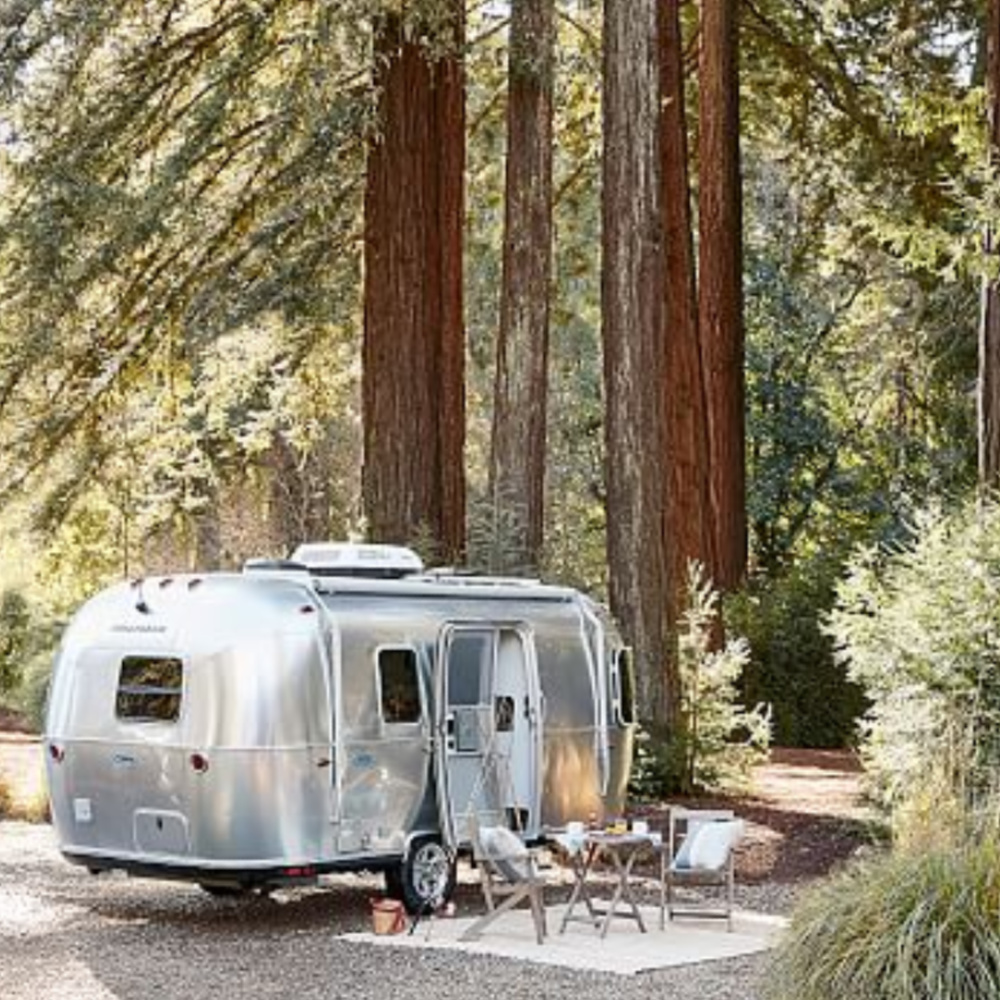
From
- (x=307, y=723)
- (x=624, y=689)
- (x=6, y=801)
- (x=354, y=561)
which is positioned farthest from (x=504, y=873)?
(x=6, y=801)

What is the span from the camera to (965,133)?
1770 centimetres

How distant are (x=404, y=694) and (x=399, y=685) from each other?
72mm

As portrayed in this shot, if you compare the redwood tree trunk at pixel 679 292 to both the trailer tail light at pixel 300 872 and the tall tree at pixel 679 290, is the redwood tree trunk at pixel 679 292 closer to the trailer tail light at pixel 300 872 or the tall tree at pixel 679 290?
the tall tree at pixel 679 290

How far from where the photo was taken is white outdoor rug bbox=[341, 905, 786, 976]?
1065cm

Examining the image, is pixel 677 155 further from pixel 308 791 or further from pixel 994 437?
pixel 308 791

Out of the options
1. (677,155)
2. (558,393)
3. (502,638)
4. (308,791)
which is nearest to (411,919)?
(308,791)

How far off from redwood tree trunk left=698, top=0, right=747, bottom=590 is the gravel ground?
11.1 meters

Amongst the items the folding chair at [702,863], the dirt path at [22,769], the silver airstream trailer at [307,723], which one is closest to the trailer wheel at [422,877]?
the silver airstream trailer at [307,723]

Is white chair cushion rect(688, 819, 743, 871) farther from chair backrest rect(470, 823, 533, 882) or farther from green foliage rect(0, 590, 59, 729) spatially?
green foliage rect(0, 590, 59, 729)

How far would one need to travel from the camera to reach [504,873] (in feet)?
38.4

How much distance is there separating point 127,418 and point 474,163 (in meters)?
7.04

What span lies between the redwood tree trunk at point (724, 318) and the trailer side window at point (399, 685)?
11.9m

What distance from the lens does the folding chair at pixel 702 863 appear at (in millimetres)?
11914

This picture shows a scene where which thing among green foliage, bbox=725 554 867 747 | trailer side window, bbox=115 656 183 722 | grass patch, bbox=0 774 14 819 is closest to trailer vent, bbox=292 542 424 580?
trailer side window, bbox=115 656 183 722
